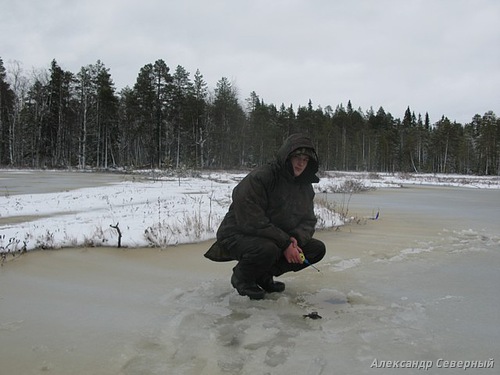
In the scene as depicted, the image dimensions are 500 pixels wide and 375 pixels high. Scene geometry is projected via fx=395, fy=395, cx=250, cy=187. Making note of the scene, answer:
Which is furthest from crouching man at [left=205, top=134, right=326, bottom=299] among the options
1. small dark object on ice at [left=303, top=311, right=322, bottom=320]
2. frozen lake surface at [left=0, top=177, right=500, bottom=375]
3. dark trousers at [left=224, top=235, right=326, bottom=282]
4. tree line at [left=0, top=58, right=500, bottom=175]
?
tree line at [left=0, top=58, right=500, bottom=175]

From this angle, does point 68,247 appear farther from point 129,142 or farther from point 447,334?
point 129,142

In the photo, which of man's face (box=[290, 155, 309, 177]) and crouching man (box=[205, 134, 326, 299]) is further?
man's face (box=[290, 155, 309, 177])

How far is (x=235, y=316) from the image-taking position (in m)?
3.05

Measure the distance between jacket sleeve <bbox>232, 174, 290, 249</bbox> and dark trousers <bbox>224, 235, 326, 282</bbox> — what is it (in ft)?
0.22

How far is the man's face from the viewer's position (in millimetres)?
3250

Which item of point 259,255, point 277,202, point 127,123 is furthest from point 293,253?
point 127,123

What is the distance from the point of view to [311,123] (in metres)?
64.3

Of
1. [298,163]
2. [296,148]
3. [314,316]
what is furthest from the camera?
[298,163]

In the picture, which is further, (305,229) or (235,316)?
(305,229)

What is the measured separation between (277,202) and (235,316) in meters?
0.97

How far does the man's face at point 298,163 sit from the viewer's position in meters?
3.25

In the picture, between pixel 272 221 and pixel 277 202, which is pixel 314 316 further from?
pixel 277 202

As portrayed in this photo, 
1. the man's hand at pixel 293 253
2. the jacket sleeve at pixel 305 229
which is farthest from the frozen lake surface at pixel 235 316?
the jacket sleeve at pixel 305 229

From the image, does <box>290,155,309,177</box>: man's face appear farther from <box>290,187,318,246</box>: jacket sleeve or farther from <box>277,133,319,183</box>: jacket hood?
<box>290,187,318,246</box>: jacket sleeve
